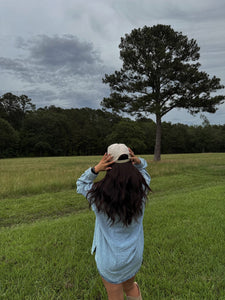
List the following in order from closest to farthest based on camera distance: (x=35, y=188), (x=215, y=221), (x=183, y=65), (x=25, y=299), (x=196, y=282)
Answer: (x=25, y=299) < (x=196, y=282) < (x=215, y=221) < (x=35, y=188) < (x=183, y=65)

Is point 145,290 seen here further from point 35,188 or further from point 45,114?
point 45,114

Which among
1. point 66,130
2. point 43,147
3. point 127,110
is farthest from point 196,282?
point 66,130

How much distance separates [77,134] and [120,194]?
76955mm

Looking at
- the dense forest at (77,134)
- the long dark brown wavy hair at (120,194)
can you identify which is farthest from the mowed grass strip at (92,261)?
the dense forest at (77,134)

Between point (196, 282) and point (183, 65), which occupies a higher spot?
point (183, 65)

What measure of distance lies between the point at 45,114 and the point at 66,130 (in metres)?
10.9

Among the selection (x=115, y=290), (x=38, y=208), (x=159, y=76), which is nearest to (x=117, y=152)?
(x=115, y=290)

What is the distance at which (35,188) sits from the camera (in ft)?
31.3

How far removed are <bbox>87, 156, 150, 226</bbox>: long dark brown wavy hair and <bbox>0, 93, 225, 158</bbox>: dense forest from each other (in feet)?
193

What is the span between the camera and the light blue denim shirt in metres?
1.77

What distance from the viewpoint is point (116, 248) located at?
1.76 m

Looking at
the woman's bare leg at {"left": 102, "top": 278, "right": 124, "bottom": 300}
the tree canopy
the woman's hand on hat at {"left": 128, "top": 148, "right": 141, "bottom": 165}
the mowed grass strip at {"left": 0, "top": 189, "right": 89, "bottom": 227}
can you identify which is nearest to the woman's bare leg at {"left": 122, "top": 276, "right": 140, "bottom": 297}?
the woman's bare leg at {"left": 102, "top": 278, "right": 124, "bottom": 300}

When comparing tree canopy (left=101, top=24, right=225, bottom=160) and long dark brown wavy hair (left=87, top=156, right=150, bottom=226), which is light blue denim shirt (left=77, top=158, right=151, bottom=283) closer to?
long dark brown wavy hair (left=87, top=156, right=150, bottom=226)

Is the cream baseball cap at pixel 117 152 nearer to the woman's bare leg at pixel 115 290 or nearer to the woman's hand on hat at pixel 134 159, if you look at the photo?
the woman's hand on hat at pixel 134 159
